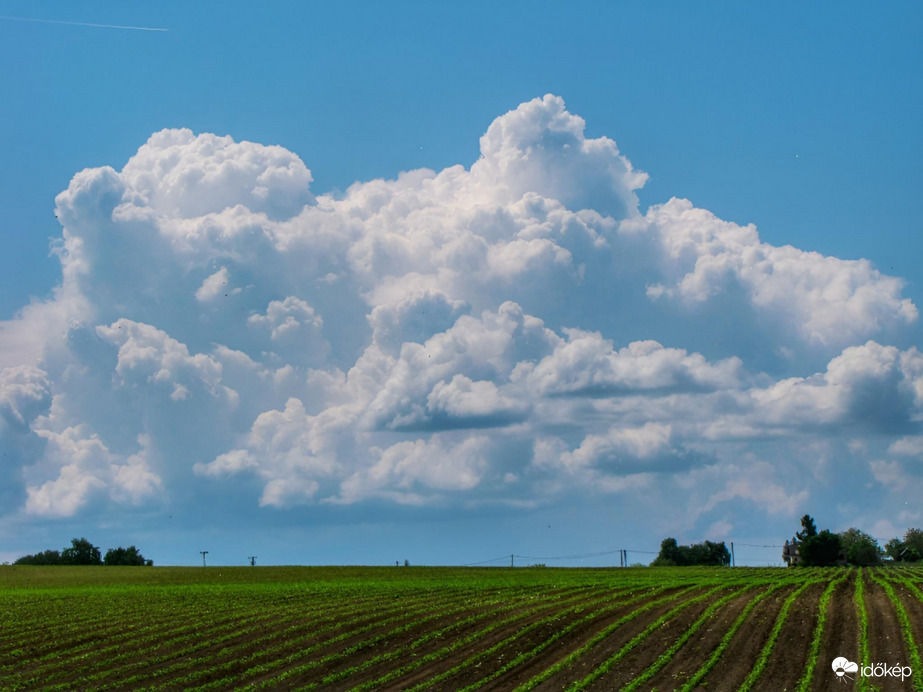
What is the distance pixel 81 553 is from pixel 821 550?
141 m

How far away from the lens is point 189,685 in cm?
3547

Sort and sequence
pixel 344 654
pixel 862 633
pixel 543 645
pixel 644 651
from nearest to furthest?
pixel 644 651, pixel 862 633, pixel 344 654, pixel 543 645

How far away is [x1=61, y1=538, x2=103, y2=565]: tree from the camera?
193 m

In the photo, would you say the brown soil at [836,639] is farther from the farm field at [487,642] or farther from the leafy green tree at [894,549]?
the leafy green tree at [894,549]

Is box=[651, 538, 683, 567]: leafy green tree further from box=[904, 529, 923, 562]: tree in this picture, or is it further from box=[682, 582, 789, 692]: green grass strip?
box=[682, 582, 789, 692]: green grass strip

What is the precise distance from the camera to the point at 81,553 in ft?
641

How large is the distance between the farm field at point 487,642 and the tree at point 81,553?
14572cm

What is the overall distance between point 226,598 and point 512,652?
102 ft

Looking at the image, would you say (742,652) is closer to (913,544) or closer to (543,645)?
(543,645)

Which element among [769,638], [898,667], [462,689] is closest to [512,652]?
[462,689]

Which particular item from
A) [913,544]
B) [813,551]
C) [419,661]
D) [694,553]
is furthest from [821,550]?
[419,661]

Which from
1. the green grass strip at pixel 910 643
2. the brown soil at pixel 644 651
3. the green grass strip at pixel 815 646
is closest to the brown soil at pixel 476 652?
the brown soil at pixel 644 651

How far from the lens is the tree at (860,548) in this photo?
171625 mm

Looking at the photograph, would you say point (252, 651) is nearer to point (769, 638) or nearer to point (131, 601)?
point (769, 638)
